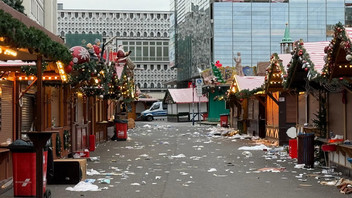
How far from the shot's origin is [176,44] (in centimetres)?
9956

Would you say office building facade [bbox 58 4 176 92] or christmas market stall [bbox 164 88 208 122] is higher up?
office building facade [bbox 58 4 176 92]

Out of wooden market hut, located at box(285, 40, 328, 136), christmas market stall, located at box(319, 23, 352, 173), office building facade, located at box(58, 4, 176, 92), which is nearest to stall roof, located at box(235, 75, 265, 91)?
wooden market hut, located at box(285, 40, 328, 136)

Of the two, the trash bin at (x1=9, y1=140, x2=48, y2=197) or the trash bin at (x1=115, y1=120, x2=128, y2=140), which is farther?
the trash bin at (x1=115, y1=120, x2=128, y2=140)

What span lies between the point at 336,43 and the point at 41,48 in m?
6.28

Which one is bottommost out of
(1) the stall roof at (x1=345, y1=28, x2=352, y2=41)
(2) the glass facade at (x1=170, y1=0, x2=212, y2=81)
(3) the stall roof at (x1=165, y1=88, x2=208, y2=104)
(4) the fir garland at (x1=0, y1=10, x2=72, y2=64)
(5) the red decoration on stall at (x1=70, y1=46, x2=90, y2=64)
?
(3) the stall roof at (x1=165, y1=88, x2=208, y2=104)

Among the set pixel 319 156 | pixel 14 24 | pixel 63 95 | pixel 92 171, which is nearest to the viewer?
pixel 14 24

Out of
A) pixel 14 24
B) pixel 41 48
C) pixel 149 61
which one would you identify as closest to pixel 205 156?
pixel 41 48

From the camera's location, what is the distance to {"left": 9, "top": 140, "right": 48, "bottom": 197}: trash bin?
953 centimetres

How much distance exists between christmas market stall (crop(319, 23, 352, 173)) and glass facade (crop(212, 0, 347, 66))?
6509cm

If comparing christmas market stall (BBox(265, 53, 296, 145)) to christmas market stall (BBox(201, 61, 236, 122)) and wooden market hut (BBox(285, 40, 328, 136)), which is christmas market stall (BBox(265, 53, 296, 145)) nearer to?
wooden market hut (BBox(285, 40, 328, 136))

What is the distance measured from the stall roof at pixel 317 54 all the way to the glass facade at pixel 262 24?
→ 64.5m

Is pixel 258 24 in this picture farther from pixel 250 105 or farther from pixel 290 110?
pixel 290 110

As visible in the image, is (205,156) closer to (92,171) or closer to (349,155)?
(92,171)

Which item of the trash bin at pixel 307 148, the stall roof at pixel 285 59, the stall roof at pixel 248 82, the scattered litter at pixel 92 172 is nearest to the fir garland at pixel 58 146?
the scattered litter at pixel 92 172
